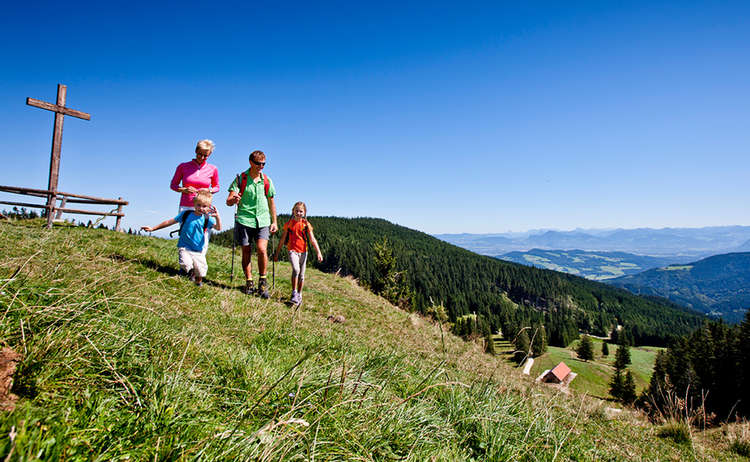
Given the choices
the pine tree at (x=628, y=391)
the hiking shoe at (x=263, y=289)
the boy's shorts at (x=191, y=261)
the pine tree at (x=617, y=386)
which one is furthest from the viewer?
the pine tree at (x=617, y=386)

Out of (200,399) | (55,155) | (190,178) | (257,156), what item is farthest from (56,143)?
(200,399)

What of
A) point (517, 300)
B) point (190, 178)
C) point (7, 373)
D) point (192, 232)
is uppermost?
point (190, 178)

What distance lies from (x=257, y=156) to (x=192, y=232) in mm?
2091

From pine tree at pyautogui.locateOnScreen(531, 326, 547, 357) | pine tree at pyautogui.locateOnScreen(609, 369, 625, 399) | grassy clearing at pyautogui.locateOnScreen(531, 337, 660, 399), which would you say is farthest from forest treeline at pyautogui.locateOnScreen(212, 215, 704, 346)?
pine tree at pyautogui.locateOnScreen(531, 326, 547, 357)

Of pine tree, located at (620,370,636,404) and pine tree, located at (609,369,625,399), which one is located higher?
pine tree, located at (620,370,636,404)

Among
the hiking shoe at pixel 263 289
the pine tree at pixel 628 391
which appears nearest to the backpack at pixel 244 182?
the hiking shoe at pixel 263 289

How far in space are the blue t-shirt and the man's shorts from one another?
2.37 feet

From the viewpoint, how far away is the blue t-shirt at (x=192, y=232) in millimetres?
6580

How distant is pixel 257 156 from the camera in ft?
23.1

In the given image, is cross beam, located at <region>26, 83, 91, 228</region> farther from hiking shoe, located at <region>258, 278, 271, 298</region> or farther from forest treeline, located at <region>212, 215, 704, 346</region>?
forest treeline, located at <region>212, 215, 704, 346</region>

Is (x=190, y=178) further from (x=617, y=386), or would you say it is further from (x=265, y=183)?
(x=617, y=386)

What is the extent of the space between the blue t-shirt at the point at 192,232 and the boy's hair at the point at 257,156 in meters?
1.64

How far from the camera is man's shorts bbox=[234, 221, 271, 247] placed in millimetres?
7113

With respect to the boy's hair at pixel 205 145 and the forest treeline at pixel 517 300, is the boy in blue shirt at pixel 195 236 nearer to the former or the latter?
the boy's hair at pixel 205 145
